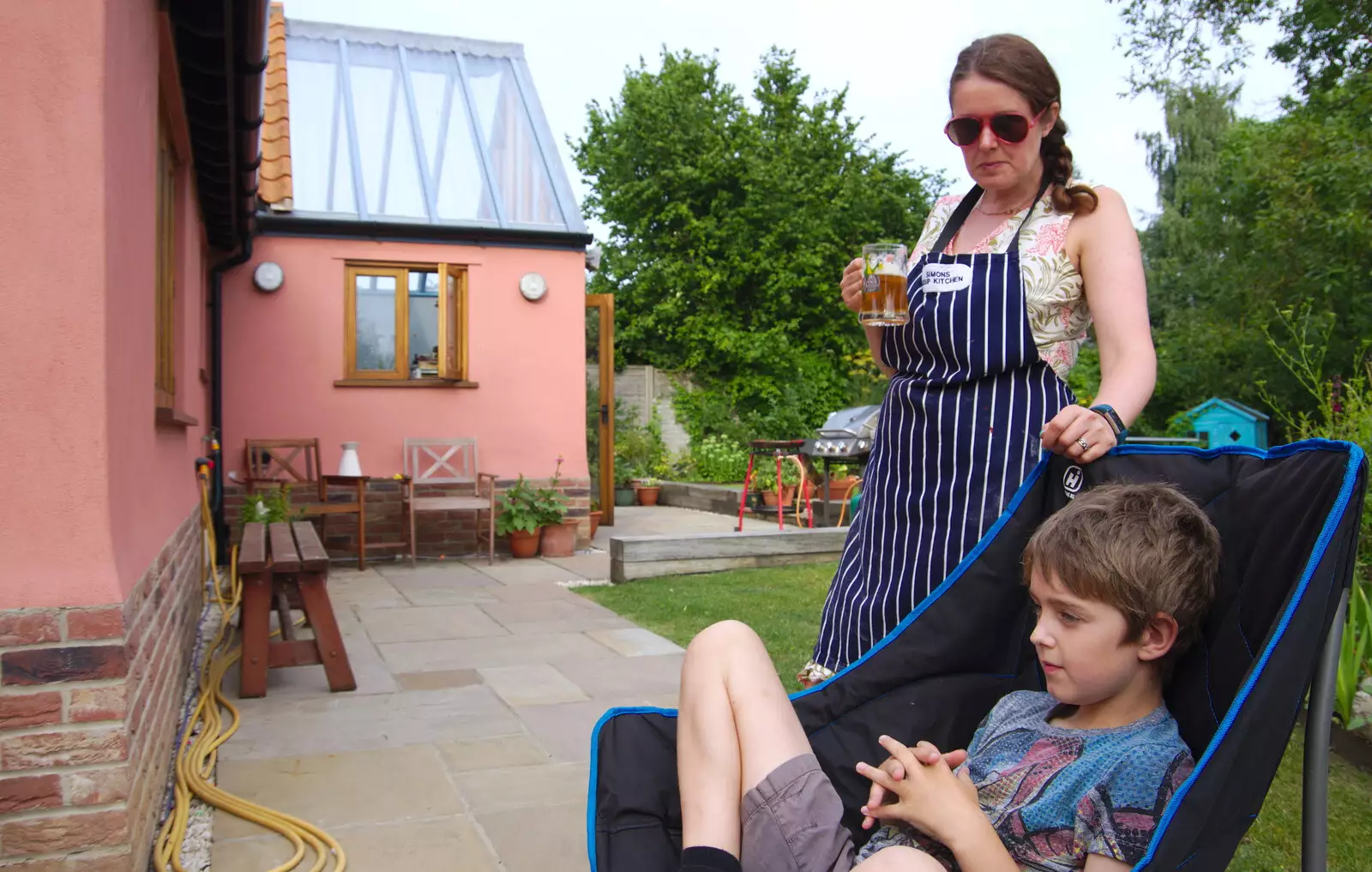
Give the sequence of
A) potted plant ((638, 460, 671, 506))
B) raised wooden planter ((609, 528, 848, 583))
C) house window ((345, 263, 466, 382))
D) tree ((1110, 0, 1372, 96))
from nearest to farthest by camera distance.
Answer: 1. raised wooden planter ((609, 528, 848, 583))
2. house window ((345, 263, 466, 382))
3. tree ((1110, 0, 1372, 96))
4. potted plant ((638, 460, 671, 506))

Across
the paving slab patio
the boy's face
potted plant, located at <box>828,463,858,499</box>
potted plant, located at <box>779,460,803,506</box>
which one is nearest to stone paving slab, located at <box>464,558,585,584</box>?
the paving slab patio

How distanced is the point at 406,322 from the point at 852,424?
4.06m

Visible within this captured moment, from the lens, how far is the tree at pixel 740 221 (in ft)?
63.2

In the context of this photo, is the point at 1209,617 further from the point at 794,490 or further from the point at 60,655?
the point at 794,490

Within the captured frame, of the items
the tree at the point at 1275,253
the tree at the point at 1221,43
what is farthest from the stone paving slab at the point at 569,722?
the tree at the point at 1221,43

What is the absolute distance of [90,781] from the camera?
7.52 ft

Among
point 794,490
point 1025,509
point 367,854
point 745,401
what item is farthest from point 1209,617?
point 745,401

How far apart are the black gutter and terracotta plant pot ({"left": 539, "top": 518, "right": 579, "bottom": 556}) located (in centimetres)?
234

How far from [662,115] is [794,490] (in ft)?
38.3

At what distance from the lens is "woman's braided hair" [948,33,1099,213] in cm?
192

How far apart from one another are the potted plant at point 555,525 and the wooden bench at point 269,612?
4349 mm

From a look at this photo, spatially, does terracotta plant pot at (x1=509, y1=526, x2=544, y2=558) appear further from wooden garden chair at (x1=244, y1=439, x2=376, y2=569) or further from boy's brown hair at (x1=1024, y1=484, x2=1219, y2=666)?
boy's brown hair at (x1=1024, y1=484, x2=1219, y2=666)

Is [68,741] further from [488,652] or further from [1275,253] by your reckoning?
[1275,253]

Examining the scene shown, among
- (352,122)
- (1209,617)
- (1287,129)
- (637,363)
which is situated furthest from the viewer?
(637,363)
